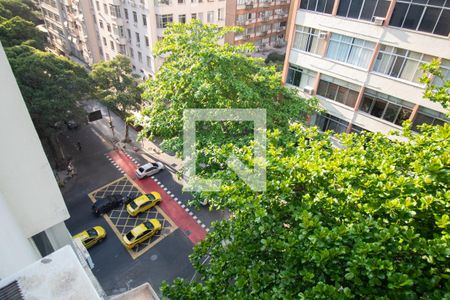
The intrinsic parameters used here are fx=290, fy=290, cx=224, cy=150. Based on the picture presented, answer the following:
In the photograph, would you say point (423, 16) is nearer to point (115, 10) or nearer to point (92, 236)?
point (92, 236)

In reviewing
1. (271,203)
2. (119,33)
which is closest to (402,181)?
(271,203)

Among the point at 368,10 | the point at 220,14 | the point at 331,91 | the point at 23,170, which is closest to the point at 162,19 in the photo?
the point at 220,14

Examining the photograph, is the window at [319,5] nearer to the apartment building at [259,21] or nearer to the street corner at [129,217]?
the street corner at [129,217]

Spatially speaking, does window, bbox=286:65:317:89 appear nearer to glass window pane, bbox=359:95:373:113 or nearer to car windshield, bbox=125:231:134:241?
glass window pane, bbox=359:95:373:113

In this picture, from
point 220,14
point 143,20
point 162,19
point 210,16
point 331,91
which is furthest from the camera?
point 220,14

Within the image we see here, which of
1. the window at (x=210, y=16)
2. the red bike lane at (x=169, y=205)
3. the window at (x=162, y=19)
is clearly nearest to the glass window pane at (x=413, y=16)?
the red bike lane at (x=169, y=205)

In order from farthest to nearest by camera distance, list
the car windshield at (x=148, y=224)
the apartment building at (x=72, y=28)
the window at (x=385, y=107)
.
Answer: the apartment building at (x=72, y=28) < the car windshield at (x=148, y=224) < the window at (x=385, y=107)
